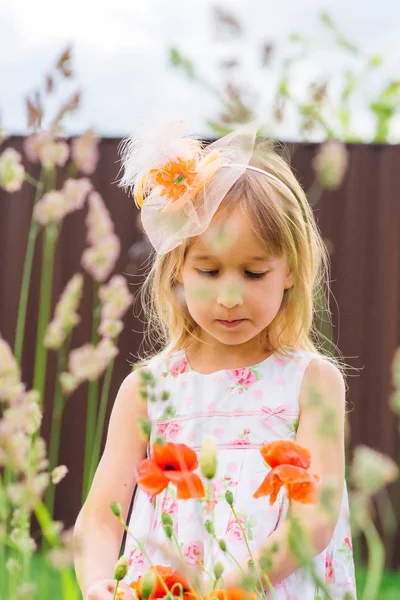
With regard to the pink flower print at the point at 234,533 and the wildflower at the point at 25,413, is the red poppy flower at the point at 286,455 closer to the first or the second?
the wildflower at the point at 25,413

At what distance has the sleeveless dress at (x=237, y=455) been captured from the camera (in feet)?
4.12

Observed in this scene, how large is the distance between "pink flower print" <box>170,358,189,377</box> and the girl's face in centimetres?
17

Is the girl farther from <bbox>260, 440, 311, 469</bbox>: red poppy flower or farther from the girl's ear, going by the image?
<bbox>260, 440, 311, 469</bbox>: red poppy flower

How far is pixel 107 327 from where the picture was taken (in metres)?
1.44

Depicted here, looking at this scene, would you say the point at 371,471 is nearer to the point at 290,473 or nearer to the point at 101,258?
the point at 290,473

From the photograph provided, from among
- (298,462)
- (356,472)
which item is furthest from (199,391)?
(356,472)

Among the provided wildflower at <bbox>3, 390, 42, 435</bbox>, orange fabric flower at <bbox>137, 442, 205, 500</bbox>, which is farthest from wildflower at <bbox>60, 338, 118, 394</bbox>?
orange fabric flower at <bbox>137, 442, 205, 500</bbox>

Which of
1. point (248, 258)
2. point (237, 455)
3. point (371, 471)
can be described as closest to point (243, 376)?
point (237, 455)

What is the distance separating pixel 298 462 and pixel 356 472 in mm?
311

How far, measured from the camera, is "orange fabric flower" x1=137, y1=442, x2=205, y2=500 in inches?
31.4

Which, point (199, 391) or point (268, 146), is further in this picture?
point (268, 146)

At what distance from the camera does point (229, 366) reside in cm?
144

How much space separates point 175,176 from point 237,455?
0.42 metres

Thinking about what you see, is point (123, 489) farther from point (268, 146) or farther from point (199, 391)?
point (268, 146)
